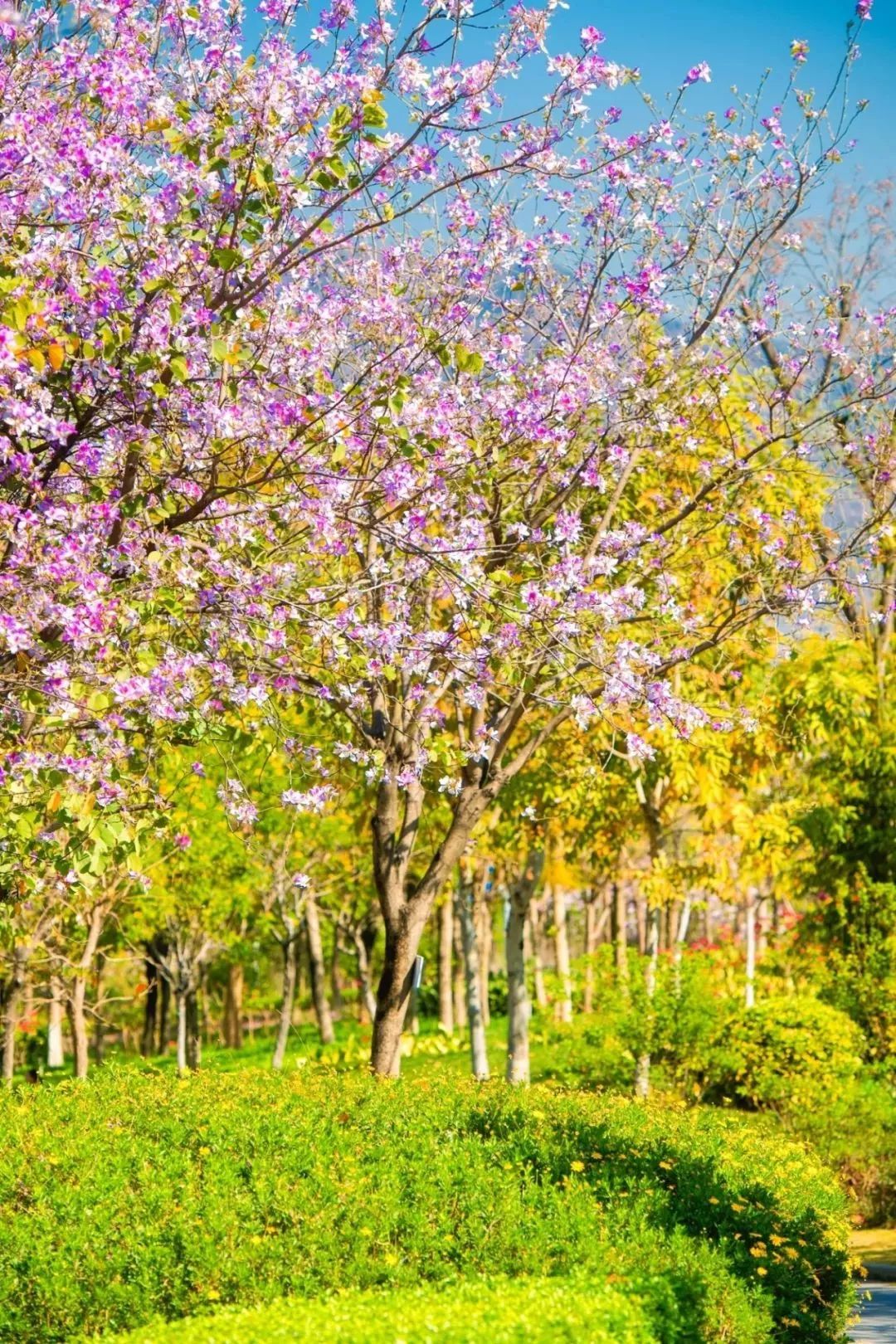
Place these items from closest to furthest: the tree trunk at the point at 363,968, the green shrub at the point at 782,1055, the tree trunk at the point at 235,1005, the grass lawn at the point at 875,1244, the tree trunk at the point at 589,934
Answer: the grass lawn at the point at 875,1244 < the green shrub at the point at 782,1055 < the tree trunk at the point at 589,934 < the tree trunk at the point at 363,968 < the tree trunk at the point at 235,1005

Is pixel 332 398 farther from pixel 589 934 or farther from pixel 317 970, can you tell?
pixel 589 934

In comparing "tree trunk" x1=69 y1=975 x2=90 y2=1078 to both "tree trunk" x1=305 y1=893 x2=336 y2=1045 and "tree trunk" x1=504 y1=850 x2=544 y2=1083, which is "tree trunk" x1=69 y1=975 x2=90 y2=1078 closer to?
"tree trunk" x1=504 y1=850 x2=544 y2=1083

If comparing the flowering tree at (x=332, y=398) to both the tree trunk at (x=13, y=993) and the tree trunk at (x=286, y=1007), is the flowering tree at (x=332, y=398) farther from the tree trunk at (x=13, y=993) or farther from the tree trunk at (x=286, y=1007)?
the tree trunk at (x=286, y=1007)

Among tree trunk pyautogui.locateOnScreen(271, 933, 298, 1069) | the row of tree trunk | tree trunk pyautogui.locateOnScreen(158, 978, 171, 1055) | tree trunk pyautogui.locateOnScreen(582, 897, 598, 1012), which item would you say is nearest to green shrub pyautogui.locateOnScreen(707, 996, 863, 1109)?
the row of tree trunk

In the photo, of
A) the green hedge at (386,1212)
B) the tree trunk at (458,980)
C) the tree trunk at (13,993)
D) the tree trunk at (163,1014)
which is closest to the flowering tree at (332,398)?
the green hedge at (386,1212)

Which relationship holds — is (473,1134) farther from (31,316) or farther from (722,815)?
(722,815)

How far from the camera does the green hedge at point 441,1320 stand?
5129 millimetres

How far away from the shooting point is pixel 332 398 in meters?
7.11

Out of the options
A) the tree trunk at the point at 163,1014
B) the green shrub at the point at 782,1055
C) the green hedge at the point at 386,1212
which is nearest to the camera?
the green hedge at the point at 386,1212

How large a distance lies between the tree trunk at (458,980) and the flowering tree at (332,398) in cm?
2084

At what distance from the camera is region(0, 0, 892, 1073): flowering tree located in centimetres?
595

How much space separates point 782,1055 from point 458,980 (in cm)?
2646

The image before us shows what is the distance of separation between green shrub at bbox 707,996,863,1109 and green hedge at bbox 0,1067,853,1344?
6015 mm

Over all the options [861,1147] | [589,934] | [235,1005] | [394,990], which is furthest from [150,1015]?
[394,990]
